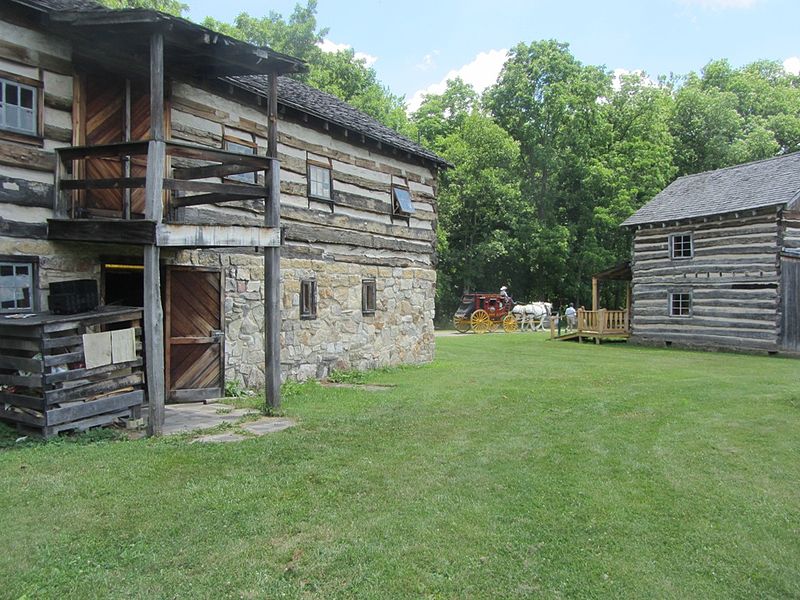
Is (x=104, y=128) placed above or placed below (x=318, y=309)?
above

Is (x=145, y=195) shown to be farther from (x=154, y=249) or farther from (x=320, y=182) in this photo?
(x=320, y=182)

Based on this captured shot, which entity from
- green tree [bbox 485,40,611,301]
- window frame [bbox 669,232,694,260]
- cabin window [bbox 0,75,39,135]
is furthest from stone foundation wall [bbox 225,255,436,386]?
green tree [bbox 485,40,611,301]

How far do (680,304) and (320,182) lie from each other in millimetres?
16310

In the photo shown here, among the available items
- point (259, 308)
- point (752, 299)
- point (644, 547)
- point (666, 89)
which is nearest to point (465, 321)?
point (752, 299)

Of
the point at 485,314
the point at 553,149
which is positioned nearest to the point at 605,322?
the point at 485,314

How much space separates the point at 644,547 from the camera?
429 cm

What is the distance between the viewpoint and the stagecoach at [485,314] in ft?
103

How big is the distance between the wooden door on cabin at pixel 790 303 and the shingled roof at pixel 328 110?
1209cm

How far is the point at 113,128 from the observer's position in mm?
8969

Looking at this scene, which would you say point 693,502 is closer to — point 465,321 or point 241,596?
point 241,596

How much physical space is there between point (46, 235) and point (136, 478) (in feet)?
13.5

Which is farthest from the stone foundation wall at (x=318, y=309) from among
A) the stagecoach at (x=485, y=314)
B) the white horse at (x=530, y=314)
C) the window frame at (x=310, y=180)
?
the white horse at (x=530, y=314)

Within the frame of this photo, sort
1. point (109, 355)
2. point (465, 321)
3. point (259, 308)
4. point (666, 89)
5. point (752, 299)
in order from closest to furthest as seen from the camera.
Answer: point (109, 355), point (259, 308), point (752, 299), point (465, 321), point (666, 89)

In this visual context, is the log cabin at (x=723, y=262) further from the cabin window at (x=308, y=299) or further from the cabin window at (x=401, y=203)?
the cabin window at (x=308, y=299)
